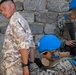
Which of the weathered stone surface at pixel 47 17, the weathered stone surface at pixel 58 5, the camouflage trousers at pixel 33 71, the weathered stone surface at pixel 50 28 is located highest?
the weathered stone surface at pixel 58 5

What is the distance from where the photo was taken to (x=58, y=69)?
3.12 meters

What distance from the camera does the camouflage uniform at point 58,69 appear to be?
10.2 ft

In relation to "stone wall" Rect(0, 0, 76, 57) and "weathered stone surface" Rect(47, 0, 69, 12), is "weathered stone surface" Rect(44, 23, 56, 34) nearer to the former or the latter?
"stone wall" Rect(0, 0, 76, 57)

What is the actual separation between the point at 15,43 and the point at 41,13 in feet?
6.07

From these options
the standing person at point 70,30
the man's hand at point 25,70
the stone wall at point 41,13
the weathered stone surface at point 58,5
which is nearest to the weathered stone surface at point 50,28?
the stone wall at point 41,13

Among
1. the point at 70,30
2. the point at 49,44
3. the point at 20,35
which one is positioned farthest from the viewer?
the point at 70,30

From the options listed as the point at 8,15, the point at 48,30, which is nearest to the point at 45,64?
the point at 8,15

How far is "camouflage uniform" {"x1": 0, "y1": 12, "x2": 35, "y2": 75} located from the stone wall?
1664mm

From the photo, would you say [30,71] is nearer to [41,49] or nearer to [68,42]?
[41,49]

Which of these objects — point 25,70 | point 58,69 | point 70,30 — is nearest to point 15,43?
point 25,70

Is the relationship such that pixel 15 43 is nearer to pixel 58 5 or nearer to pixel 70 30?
pixel 70 30

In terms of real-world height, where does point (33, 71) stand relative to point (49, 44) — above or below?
below

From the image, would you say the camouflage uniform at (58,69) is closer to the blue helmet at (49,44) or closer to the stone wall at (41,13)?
the blue helmet at (49,44)

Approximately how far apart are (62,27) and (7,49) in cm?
124
